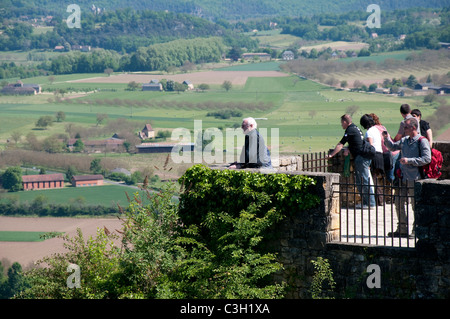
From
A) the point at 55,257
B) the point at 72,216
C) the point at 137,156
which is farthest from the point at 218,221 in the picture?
the point at 137,156

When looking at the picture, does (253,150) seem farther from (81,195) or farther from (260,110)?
(260,110)

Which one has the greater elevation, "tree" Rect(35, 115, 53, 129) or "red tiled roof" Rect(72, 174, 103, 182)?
"tree" Rect(35, 115, 53, 129)

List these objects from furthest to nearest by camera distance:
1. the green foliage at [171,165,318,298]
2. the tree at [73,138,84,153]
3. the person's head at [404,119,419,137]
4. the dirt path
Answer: the tree at [73,138,84,153] < the dirt path < the person's head at [404,119,419,137] < the green foliage at [171,165,318,298]

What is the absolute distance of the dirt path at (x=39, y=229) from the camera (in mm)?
72312

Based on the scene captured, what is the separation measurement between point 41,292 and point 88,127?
165502 mm

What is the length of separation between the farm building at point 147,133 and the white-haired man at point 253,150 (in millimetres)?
143648

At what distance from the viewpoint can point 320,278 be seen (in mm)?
9094

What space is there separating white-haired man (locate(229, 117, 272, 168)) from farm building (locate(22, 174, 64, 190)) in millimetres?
126438

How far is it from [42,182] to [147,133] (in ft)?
94.2

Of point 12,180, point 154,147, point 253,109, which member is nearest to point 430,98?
point 253,109

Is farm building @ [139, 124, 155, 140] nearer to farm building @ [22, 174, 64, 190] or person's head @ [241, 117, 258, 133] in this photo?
farm building @ [22, 174, 64, 190]

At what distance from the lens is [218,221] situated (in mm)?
10070

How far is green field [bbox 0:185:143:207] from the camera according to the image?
371 feet

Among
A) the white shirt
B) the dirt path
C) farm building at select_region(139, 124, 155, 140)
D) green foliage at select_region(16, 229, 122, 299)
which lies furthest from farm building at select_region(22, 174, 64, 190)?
the white shirt
